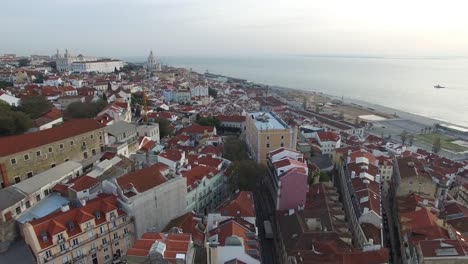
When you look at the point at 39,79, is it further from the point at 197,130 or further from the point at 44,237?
the point at 44,237

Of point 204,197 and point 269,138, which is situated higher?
point 269,138

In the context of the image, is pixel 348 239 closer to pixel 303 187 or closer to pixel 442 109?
pixel 303 187

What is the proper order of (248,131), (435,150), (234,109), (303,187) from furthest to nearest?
(234,109) → (435,150) → (248,131) → (303,187)

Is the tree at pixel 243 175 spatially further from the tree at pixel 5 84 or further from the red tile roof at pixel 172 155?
the tree at pixel 5 84

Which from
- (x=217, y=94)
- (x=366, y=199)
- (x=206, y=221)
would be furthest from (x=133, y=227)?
(x=217, y=94)

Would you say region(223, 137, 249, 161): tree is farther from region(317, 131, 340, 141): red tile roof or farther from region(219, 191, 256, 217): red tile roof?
region(317, 131, 340, 141): red tile roof

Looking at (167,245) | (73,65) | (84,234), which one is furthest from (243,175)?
(73,65)
